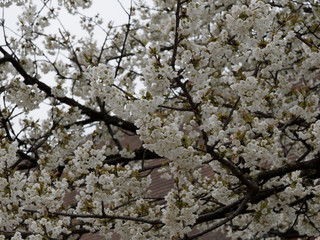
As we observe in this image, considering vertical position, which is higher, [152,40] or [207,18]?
[152,40]

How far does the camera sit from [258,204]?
4.88m

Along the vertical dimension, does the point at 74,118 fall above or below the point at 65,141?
above

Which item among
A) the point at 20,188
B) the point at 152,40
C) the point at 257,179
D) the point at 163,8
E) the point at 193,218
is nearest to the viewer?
the point at 193,218

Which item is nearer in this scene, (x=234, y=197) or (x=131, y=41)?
(x=234, y=197)

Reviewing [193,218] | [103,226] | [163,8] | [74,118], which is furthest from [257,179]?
[163,8]

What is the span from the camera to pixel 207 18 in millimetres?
7004

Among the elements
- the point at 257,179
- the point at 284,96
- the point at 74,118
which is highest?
the point at 74,118

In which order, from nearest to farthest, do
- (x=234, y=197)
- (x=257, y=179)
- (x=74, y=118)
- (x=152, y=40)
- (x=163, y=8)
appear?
(x=257, y=179)
(x=234, y=197)
(x=74, y=118)
(x=163, y=8)
(x=152, y=40)

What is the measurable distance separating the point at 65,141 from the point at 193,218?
7.70 feet

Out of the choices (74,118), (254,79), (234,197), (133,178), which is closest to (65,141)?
(74,118)

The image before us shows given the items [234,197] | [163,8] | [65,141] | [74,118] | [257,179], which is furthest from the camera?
[163,8]

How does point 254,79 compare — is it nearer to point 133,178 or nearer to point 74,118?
point 133,178

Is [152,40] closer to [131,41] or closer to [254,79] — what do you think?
[131,41]

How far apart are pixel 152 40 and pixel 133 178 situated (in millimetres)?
3574
